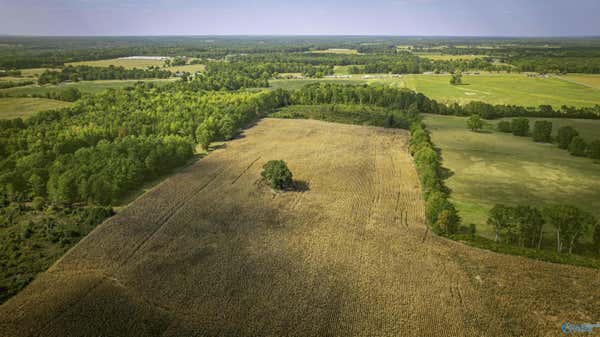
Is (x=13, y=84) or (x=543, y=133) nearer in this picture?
(x=543, y=133)

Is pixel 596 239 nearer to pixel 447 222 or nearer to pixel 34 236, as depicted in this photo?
pixel 447 222

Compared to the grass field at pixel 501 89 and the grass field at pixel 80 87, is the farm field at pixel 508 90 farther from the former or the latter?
the grass field at pixel 80 87

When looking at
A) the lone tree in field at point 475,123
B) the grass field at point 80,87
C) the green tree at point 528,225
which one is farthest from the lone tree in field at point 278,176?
the grass field at point 80,87

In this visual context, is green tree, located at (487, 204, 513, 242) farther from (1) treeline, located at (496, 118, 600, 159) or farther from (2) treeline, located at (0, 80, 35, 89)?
(2) treeline, located at (0, 80, 35, 89)

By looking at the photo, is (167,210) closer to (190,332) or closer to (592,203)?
(190,332)

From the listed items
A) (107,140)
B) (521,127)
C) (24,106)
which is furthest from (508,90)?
(24,106)

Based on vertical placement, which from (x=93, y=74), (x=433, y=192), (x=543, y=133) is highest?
(x=93, y=74)
